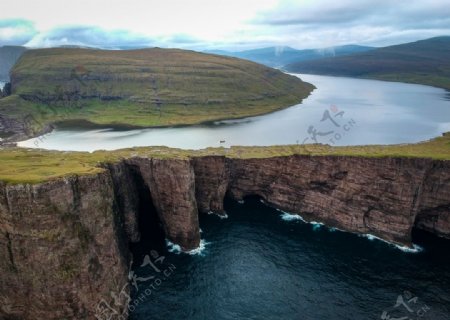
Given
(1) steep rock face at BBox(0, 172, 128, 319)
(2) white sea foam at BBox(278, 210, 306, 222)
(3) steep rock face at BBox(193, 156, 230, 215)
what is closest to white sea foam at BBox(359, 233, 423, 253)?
(2) white sea foam at BBox(278, 210, 306, 222)

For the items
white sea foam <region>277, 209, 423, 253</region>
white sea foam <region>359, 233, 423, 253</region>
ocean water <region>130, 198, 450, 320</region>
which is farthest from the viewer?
white sea foam <region>277, 209, 423, 253</region>

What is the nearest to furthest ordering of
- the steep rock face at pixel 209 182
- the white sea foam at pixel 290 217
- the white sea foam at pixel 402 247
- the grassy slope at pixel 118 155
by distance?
the grassy slope at pixel 118 155, the white sea foam at pixel 402 247, the white sea foam at pixel 290 217, the steep rock face at pixel 209 182

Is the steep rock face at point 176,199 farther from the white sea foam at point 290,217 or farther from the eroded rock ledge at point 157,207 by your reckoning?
the white sea foam at point 290,217

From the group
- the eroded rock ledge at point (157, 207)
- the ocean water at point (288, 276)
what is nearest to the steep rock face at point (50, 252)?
the eroded rock ledge at point (157, 207)

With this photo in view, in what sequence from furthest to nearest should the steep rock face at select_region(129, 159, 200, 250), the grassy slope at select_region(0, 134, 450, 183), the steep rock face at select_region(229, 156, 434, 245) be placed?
the steep rock face at select_region(229, 156, 434, 245) < the steep rock face at select_region(129, 159, 200, 250) < the grassy slope at select_region(0, 134, 450, 183)

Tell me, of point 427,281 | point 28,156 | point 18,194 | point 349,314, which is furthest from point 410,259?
point 28,156

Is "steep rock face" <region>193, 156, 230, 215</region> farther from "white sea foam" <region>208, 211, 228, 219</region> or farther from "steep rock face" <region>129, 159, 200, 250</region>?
"steep rock face" <region>129, 159, 200, 250</region>

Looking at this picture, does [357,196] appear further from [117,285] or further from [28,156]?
[28,156]
